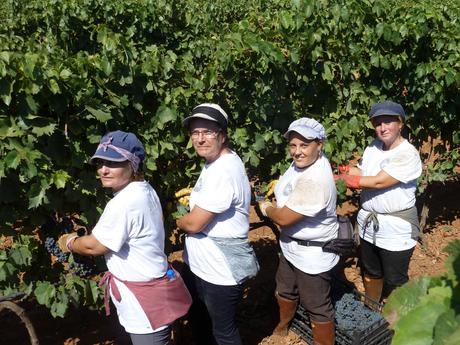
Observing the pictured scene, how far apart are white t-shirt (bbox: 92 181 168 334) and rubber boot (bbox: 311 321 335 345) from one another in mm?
1315

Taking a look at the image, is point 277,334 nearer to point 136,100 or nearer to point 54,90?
point 136,100

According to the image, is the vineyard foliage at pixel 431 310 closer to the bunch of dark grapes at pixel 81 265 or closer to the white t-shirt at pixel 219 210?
the white t-shirt at pixel 219 210

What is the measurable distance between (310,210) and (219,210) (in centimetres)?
62

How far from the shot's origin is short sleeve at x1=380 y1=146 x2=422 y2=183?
11.8 feet

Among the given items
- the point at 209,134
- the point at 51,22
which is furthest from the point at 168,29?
the point at 209,134

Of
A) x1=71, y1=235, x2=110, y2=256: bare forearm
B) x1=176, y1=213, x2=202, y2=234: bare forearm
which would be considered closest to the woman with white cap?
x1=176, y1=213, x2=202, y2=234: bare forearm

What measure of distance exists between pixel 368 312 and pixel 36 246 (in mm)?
2360

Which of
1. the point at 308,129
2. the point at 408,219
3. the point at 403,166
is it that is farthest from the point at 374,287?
the point at 308,129

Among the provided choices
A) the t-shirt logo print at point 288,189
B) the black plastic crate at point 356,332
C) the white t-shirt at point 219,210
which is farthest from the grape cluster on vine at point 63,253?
the black plastic crate at point 356,332

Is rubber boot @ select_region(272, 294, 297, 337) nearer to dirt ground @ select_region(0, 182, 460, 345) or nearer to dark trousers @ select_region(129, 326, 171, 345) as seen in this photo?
dirt ground @ select_region(0, 182, 460, 345)

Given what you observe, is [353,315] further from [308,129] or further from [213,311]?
[308,129]

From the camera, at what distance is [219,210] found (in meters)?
2.82

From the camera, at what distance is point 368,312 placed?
3.76 meters

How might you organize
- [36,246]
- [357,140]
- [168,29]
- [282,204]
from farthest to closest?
[168,29] < [357,140] < [282,204] < [36,246]
